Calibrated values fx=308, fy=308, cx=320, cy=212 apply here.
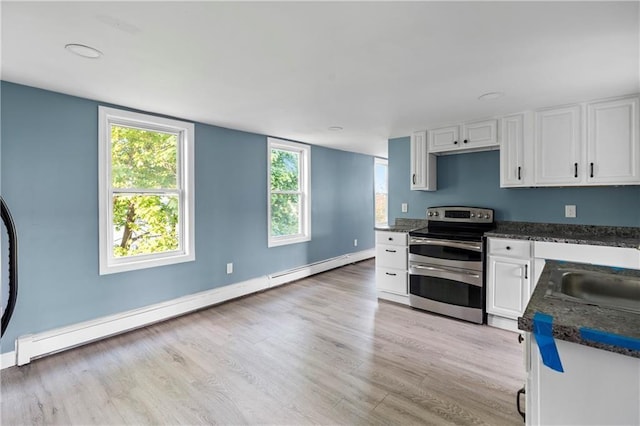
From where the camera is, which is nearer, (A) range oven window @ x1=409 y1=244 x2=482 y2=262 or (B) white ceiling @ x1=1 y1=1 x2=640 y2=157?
(B) white ceiling @ x1=1 y1=1 x2=640 y2=157

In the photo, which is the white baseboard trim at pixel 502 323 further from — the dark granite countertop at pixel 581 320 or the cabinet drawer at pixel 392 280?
the dark granite countertop at pixel 581 320

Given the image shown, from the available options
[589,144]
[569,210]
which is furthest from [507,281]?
[589,144]

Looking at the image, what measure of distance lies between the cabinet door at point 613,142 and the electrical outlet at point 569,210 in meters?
0.41

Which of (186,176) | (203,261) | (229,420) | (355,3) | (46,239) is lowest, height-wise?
(229,420)

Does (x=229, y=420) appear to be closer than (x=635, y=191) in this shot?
Yes

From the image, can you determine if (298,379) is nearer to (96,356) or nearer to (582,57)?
(96,356)

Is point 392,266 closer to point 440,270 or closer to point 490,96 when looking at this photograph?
point 440,270

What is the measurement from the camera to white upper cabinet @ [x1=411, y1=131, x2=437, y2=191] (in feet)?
12.9

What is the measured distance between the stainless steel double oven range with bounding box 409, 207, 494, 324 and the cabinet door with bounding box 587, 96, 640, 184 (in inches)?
41.5

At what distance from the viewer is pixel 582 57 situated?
198cm

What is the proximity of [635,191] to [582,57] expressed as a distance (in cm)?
179

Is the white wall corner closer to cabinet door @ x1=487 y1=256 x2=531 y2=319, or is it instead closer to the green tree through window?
the green tree through window

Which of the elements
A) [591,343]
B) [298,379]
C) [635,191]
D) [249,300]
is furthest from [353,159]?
[591,343]

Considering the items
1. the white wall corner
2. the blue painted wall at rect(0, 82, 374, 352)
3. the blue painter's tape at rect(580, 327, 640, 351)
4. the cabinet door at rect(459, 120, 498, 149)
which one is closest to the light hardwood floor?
the white wall corner
